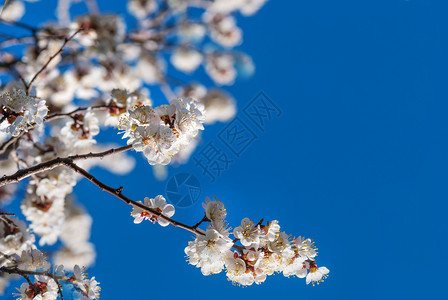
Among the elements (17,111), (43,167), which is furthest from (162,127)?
(17,111)

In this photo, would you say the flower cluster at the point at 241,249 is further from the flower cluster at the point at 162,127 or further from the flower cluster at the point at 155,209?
the flower cluster at the point at 162,127

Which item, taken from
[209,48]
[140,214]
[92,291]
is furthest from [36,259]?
[209,48]

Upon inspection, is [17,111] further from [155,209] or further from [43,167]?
[155,209]

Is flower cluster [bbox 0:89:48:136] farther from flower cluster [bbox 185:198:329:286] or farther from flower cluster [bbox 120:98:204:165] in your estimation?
flower cluster [bbox 185:198:329:286]

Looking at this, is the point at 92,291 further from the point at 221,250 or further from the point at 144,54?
the point at 144,54

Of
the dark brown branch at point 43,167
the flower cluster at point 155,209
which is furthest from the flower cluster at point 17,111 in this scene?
the flower cluster at point 155,209

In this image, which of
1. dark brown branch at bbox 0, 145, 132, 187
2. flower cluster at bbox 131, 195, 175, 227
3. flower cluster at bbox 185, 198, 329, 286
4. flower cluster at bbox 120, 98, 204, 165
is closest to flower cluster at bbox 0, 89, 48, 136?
dark brown branch at bbox 0, 145, 132, 187
